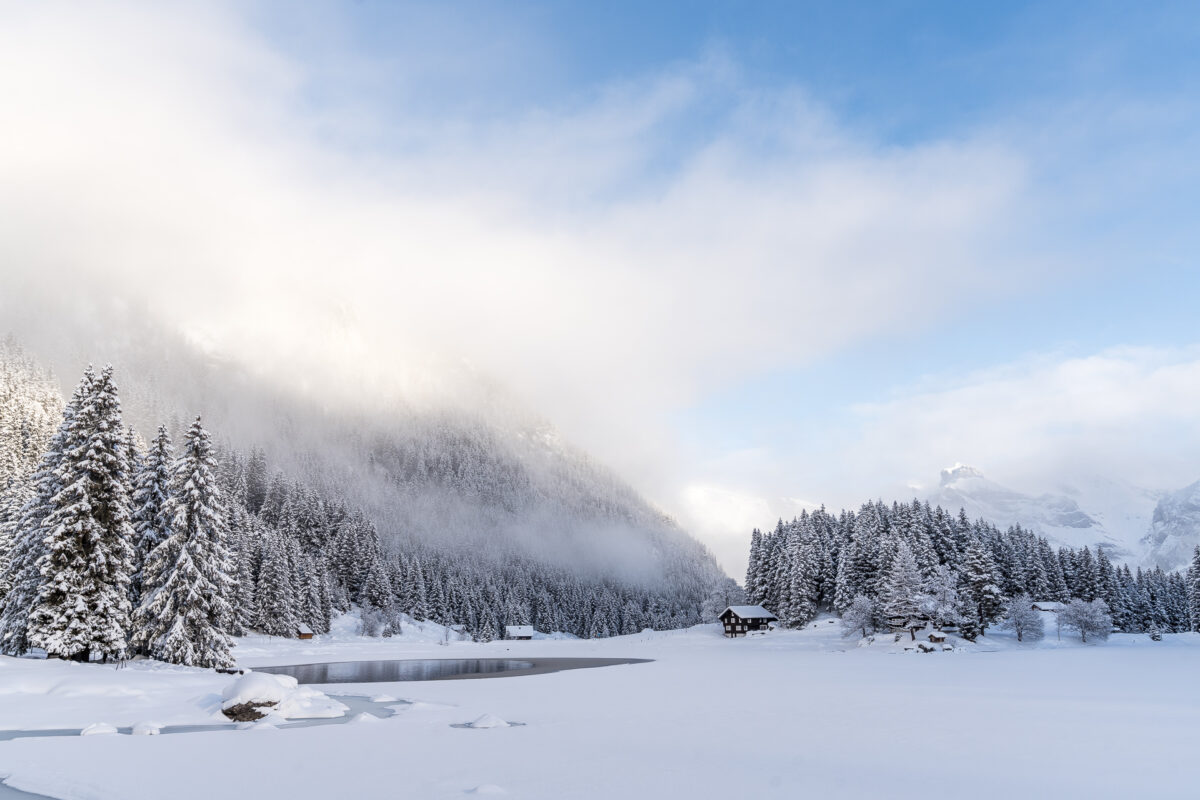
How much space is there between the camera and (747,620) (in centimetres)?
10881

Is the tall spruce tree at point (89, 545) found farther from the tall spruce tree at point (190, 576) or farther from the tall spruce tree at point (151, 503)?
the tall spruce tree at point (151, 503)

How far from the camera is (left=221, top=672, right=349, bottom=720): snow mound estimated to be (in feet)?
88.5

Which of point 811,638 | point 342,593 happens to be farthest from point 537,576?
point 811,638

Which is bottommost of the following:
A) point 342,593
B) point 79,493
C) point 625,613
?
point 625,613

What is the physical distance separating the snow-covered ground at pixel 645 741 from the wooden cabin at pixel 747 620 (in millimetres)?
66268

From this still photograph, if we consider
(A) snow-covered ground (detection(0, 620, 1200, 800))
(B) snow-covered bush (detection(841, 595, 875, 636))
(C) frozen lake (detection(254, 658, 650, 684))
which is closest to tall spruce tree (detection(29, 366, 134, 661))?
(A) snow-covered ground (detection(0, 620, 1200, 800))

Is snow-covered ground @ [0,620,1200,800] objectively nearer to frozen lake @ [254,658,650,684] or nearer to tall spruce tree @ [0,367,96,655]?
tall spruce tree @ [0,367,96,655]

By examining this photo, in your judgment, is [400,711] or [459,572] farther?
[459,572]

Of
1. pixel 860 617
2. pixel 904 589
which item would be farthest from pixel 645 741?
pixel 860 617

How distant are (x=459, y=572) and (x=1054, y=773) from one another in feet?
523

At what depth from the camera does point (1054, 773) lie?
16.9 m

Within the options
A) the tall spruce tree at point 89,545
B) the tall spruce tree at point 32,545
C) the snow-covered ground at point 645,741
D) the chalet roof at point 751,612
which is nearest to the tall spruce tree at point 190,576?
the tall spruce tree at point 89,545

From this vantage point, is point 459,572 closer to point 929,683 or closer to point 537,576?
point 537,576

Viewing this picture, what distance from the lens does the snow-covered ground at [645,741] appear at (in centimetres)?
1547
